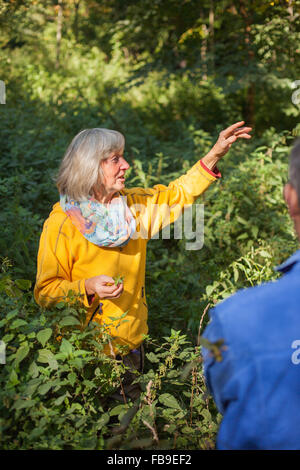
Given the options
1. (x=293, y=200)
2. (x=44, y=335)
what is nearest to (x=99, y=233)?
(x=44, y=335)

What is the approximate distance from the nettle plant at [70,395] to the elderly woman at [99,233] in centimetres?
14

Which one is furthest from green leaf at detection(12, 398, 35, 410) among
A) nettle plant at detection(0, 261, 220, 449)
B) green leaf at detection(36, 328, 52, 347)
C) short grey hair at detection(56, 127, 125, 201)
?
short grey hair at detection(56, 127, 125, 201)

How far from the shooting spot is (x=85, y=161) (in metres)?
2.62

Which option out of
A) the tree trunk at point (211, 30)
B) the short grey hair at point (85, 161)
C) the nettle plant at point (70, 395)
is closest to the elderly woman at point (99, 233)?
the short grey hair at point (85, 161)

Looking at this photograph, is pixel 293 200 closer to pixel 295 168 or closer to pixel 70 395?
pixel 295 168

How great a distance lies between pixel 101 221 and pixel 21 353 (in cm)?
82

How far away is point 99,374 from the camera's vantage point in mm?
2307

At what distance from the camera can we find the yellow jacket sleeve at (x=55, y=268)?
2.41m

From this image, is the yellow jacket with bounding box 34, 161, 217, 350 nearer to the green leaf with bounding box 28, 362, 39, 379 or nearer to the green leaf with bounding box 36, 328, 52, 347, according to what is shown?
the green leaf with bounding box 36, 328, 52, 347

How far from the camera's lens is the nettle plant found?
195 centimetres

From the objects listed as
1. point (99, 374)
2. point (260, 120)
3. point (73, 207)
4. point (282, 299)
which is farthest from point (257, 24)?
point (282, 299)

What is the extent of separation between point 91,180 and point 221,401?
1592 mm
